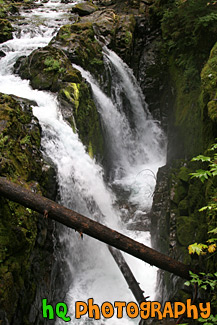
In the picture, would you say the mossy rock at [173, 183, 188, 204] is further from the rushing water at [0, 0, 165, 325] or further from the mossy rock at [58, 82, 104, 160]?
the mossy rock at [58, 82, 104, 160]

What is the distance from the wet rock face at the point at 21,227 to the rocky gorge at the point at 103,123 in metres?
0.02

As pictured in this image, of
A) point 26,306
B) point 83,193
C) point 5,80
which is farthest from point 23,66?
point 26,306

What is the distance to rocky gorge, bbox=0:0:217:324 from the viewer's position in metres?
4.06

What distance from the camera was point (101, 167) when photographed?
983 centimetres

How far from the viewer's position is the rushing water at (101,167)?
20.4 ft

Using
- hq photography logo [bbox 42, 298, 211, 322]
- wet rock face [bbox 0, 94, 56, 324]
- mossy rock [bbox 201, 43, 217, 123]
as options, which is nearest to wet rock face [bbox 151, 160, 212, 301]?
hq photography logo [bbox 42, 298, 211, 322]

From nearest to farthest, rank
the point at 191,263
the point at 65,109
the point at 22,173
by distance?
1. the point at 191,263
2. the point at 22,173
3. the point at 65,109

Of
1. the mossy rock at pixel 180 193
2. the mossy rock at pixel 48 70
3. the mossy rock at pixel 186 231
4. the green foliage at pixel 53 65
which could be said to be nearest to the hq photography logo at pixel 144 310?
the mossy rock at pixel 186 231

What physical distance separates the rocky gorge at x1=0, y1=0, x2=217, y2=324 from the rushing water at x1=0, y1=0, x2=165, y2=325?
1.17 feet

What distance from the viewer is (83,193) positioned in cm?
704

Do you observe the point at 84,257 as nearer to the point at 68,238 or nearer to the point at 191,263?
the point at 68,238

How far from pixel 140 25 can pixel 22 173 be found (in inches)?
515

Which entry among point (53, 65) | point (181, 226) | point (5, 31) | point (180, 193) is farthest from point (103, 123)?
point (5, 31)

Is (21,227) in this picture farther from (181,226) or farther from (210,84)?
(210,84)
